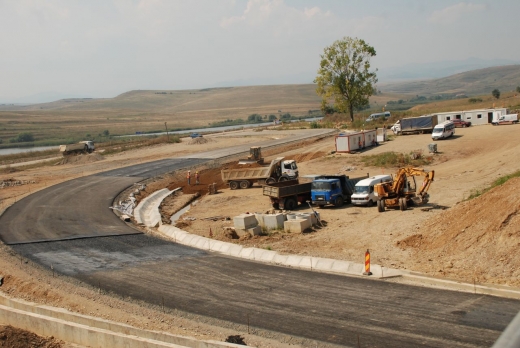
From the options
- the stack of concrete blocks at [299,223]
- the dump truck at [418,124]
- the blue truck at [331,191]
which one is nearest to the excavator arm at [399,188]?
the blue truck at [331,191]

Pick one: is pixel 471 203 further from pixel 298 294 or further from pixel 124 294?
pixel 124 294

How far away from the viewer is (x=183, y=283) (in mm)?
20656

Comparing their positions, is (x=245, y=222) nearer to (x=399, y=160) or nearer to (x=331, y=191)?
(x=331, y=191)

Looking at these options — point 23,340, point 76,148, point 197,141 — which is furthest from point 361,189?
point 197,141

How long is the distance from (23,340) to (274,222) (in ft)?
49.1

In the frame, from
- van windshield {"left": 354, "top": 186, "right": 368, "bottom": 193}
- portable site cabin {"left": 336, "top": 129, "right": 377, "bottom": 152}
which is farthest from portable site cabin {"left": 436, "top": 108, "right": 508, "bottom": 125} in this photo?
van windshield {"left": 354, "top": 186, "right": 368, "bottom": 193}

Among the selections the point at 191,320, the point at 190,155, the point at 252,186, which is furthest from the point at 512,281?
the point at 190,155

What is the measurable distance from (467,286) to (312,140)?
61.1m

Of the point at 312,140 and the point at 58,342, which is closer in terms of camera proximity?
the point at 58,342

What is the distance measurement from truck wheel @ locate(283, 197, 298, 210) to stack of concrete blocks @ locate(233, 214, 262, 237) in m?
5.86

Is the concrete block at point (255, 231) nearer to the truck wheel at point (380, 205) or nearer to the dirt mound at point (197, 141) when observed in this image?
the truck wheel at point (380, 205)

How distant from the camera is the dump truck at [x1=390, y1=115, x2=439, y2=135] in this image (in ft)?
221

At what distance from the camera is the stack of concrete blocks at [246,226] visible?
28.2 meters

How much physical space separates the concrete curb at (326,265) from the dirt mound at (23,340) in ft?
31.5
